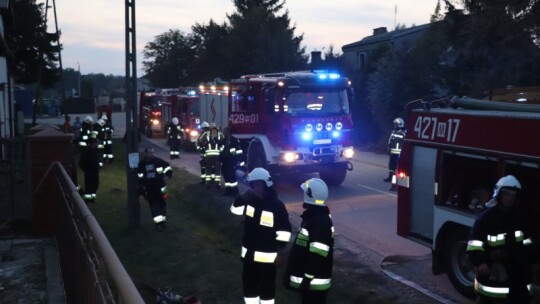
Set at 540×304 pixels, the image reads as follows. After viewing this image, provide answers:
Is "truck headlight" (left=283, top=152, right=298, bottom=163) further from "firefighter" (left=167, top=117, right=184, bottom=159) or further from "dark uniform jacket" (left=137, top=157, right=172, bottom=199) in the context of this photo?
"firefighter" (left=167, top=117, right=184, bottom=159)

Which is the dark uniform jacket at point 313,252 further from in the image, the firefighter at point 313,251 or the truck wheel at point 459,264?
the truck wheel at point 459,264

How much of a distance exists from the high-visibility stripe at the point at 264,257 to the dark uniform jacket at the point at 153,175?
5.10 m

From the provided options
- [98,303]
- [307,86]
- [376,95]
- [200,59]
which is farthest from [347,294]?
[200,59]

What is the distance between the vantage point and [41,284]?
644 centimetres

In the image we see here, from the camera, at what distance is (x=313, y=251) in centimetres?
527

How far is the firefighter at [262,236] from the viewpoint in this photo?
227 inches

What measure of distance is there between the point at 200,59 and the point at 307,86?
130 ft

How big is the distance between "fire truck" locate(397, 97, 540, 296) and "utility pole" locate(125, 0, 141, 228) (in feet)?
15.2

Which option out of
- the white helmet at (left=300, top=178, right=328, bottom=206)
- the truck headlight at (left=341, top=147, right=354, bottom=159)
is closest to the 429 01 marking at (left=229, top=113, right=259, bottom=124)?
the truck headlight at (left=341, top=147, right=354, bottom=159)

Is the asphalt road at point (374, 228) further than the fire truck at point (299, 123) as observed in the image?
No

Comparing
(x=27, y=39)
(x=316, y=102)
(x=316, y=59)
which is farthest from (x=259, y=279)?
(x=27, y=39)

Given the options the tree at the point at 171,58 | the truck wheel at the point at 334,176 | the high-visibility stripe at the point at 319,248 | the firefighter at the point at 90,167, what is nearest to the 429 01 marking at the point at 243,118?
the truck wheel at the point at 334,176

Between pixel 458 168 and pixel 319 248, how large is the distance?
10.2 ft

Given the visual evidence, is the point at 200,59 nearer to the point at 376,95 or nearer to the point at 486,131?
the point at 376,95
